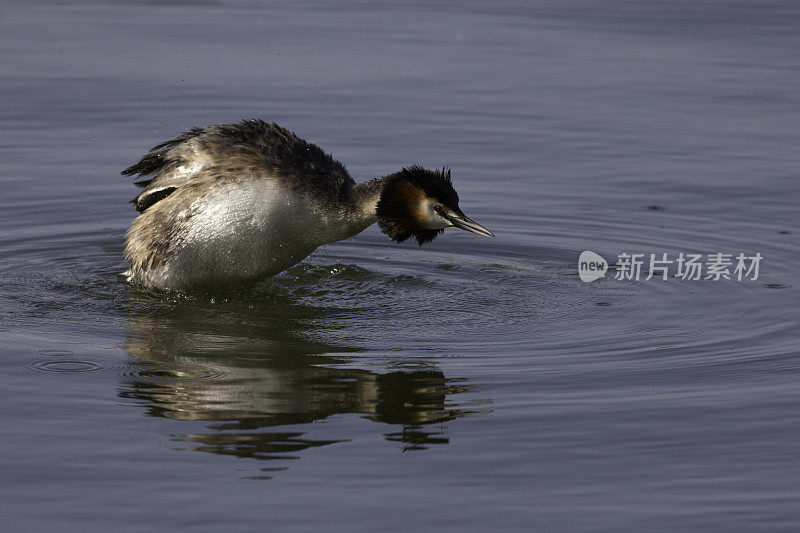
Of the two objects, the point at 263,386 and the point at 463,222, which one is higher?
the point at 463,222

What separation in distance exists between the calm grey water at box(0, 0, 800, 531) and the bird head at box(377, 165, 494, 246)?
0.56 meters

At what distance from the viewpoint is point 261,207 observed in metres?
8.67

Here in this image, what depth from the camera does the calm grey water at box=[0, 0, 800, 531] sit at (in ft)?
19.6

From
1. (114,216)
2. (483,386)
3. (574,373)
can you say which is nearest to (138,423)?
(483,386)

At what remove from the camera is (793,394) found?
7.29 meters

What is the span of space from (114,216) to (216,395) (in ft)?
14.2

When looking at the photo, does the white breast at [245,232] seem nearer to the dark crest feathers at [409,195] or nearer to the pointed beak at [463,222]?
the dark crest feathers at [409,195]

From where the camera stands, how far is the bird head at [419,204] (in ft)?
28.2

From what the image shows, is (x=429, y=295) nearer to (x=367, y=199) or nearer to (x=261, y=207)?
(x=367, y=199)

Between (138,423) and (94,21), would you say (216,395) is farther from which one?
(94,21)

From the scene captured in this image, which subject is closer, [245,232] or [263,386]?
[263,386]

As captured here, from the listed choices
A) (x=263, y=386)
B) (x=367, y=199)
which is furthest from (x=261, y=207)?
(x=263, y=386)

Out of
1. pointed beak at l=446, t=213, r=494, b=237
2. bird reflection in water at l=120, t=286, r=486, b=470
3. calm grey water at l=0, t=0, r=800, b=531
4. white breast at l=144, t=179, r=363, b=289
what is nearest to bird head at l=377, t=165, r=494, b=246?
pointed beak at l=446, t=213, r=494, b=237

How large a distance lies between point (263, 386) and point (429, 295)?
2197 millimetres
